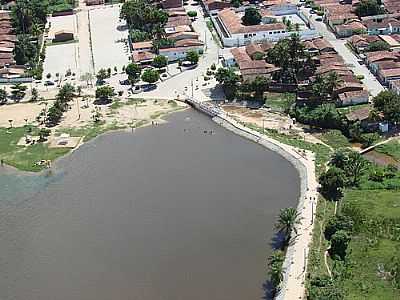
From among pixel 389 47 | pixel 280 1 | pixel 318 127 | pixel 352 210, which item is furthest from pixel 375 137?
pixel 280 1

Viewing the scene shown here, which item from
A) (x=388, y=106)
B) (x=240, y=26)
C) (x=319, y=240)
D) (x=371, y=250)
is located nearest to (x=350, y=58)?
(x=240, y=26)

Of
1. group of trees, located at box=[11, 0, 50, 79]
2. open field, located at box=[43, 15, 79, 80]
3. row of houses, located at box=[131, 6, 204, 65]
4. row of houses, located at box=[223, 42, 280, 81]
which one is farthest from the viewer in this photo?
group of trees, located at box=[11, 0, 50, 79]

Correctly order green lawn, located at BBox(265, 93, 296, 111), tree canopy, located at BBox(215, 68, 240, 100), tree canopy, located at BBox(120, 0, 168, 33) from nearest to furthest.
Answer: green lawn, located at BBox(265, 93, 296, 111) → tree canopy, located at BBox(215, 68, 240, 100) → tree canopy, located at BBox(120, 0, 168, 33)

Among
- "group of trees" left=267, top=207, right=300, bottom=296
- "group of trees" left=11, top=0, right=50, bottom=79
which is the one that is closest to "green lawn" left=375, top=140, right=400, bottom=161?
"group of trees" left=267, top=207, right=300, bottom=296

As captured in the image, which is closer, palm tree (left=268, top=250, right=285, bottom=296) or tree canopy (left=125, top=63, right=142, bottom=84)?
palm tree (left=268, top=250, right=285, bottom=296)

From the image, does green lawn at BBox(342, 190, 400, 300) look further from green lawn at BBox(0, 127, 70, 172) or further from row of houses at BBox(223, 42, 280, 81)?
green lawn at BBox(0, 127, 70, 172)

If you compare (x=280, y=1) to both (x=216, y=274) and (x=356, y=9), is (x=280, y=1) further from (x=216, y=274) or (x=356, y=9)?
(x=216, y=274)

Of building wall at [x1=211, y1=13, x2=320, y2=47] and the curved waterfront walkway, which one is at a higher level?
building wall at [x1=211, y1=13, x2=320, y2=47]
